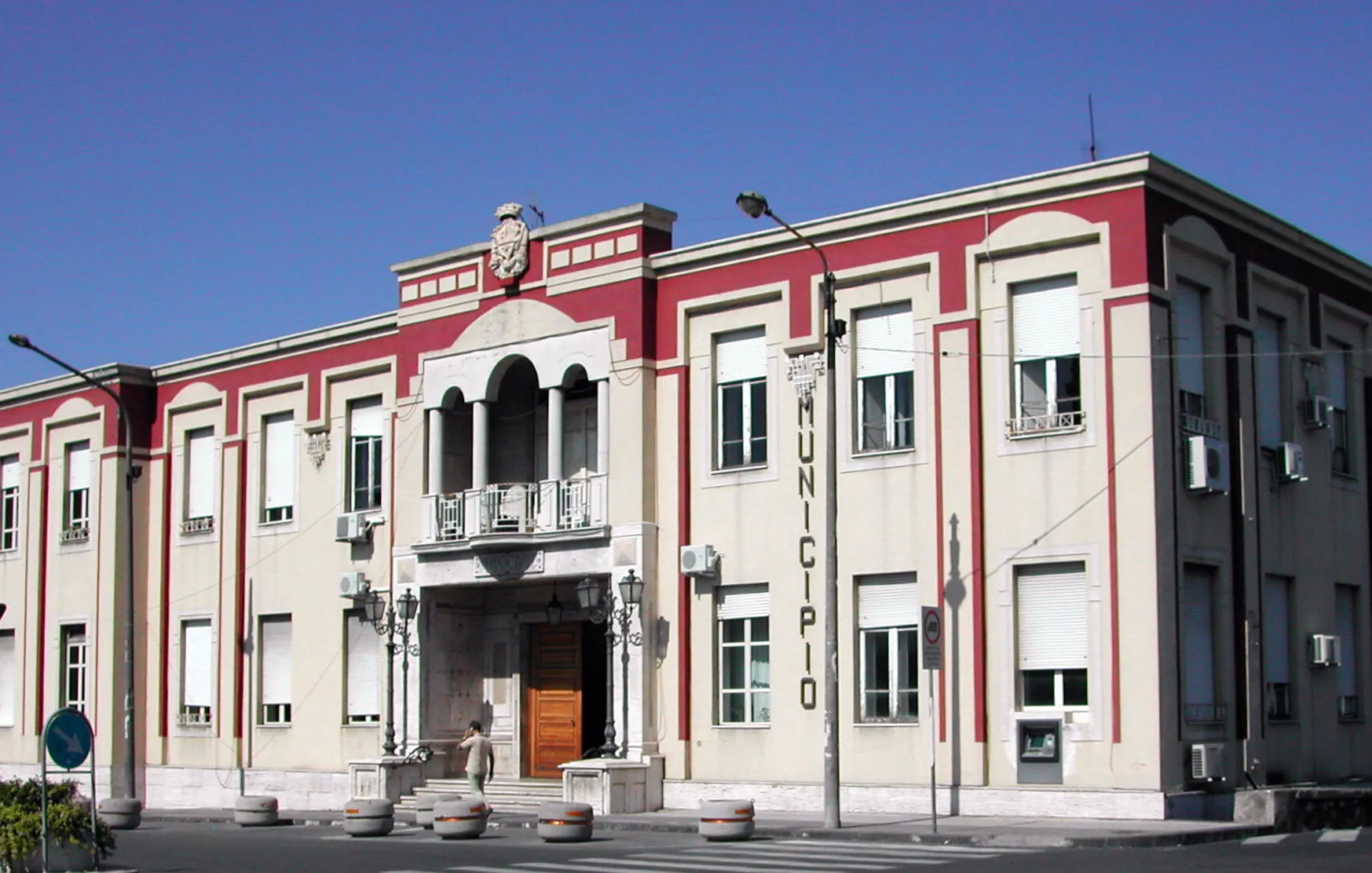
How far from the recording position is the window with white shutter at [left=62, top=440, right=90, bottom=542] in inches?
1547

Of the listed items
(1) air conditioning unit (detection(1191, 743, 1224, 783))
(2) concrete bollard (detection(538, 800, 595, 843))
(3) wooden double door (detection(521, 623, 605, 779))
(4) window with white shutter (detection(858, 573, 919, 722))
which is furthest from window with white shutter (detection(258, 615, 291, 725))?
(1) air conditioning unit (detection(1191, 743, 1224, 783))

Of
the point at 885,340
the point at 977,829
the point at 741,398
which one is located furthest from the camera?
the point at 741,398

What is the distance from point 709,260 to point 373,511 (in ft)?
28.4

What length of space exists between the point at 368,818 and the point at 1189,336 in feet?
43.6

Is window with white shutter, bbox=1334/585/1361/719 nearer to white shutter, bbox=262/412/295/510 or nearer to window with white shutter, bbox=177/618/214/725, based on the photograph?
white shutter, bbox=262/412/295/510

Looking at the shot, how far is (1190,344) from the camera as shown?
82.8ft

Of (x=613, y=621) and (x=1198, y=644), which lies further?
(x=613, y=621)

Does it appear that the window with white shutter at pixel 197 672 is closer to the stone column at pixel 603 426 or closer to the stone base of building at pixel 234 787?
the stone base of building at pixel 234 787

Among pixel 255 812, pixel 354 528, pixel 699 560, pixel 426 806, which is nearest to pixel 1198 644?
pixel 699 560

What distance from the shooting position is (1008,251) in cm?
2528

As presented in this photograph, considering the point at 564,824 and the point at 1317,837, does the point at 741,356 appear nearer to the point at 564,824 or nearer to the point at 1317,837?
the point at 564,824

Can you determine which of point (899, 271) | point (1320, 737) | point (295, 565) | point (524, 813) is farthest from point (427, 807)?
point (1320, 737)

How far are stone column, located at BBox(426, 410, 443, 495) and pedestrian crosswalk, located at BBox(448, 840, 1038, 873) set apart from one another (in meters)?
11.4

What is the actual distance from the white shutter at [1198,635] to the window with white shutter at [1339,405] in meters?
5.04
